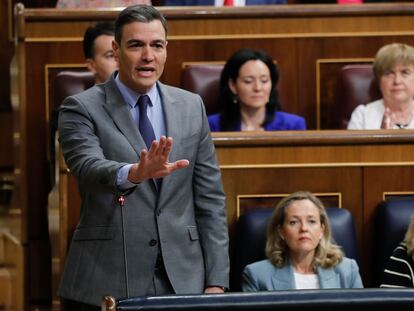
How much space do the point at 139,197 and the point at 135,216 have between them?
28mm

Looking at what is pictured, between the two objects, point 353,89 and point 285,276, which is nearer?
point 285,276

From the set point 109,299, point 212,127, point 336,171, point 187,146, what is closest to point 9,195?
point 212,127

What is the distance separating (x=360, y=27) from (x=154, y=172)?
1.41 metres

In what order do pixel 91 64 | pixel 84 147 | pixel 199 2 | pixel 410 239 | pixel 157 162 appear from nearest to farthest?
pixel 157 162 → pixel 84 147 → pixel 410 239 → pixel 91 64 → pixel 199 2

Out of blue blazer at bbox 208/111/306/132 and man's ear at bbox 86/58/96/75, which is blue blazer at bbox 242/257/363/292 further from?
man's ear at bbox 86/58/96/75

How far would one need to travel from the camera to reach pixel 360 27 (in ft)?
8.84

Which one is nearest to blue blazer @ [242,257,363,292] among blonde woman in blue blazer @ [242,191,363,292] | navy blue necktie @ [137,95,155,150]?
blonde woman in blue blazer @ [242,191,363,292]

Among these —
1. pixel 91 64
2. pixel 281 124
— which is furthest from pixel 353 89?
pixel 91 64

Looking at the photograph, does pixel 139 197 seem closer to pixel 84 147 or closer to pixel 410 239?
pixel 84 147

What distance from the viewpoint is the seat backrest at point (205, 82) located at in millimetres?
2529

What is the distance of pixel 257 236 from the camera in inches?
79.1

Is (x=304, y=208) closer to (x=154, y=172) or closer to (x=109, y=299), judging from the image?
(x=154, y=172)

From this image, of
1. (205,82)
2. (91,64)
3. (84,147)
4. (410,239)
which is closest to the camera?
(84,147)

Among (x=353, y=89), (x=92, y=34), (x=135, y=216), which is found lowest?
(x=135, y=216)
